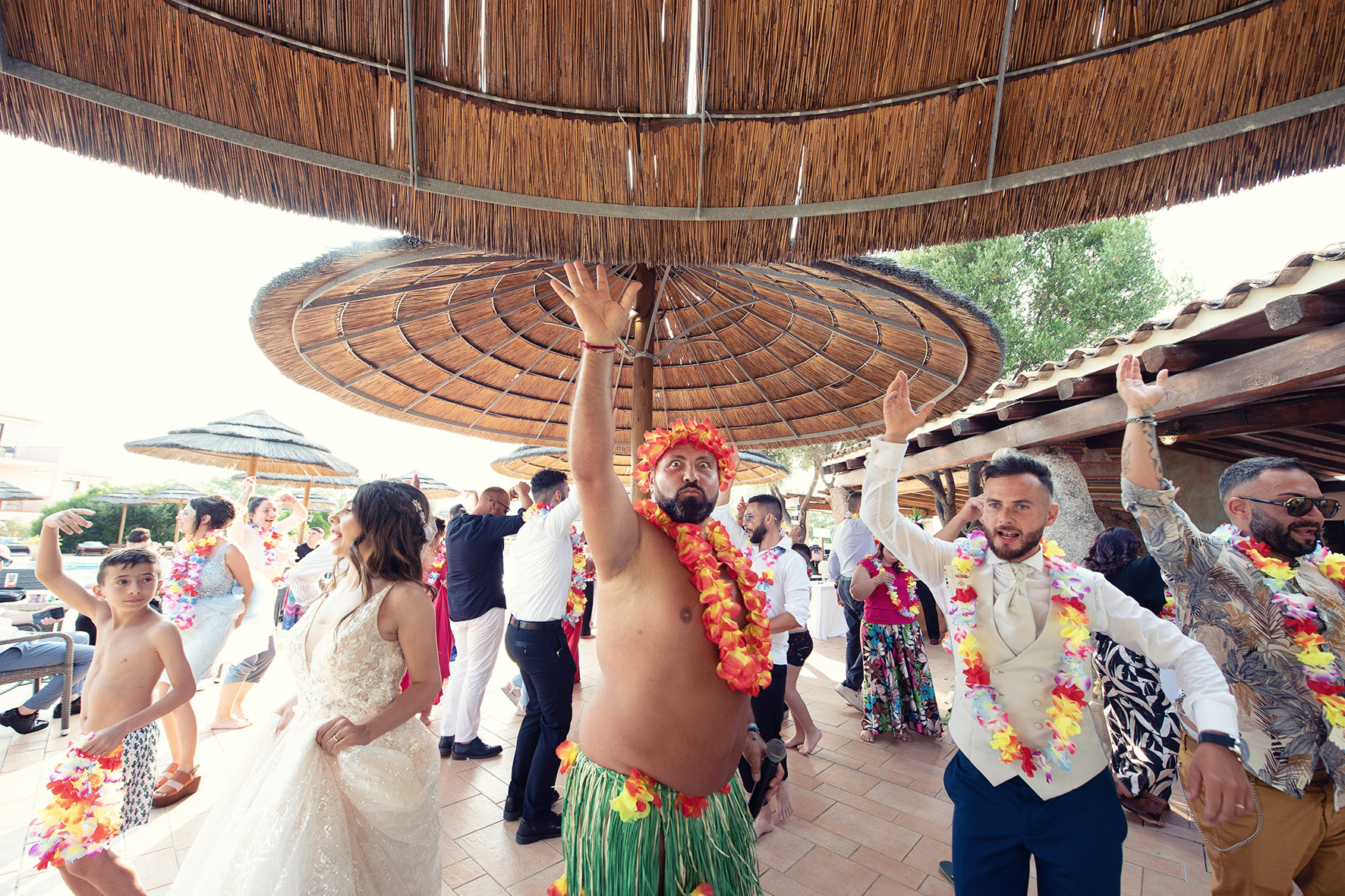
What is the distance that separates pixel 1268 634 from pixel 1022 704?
1051 mm

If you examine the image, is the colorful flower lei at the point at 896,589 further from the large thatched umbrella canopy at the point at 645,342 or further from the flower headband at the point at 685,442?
the flower headband at the point at 685,442

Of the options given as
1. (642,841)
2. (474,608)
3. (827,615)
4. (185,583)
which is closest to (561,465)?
(474,608)

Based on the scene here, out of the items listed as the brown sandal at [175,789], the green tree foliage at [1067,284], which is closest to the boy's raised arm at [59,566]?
the brown sandal at [175,789]

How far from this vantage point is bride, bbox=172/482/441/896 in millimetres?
1850

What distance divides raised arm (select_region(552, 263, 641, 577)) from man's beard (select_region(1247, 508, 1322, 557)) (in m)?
2.65

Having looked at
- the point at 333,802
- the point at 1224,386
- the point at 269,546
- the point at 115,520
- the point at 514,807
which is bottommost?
the point at 115,520

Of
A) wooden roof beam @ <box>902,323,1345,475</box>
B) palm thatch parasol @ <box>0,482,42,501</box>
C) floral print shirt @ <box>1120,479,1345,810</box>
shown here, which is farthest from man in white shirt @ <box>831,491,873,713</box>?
palm thatch parasol @ <box>0,482,42,501</box>

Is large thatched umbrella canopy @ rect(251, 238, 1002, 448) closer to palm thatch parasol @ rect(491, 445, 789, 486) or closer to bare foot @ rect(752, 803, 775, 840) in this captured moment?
bare foot @ rect(752, 803, 775, 840)

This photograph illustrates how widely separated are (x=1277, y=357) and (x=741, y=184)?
353 centimetres

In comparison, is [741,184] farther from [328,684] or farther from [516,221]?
[328,684]

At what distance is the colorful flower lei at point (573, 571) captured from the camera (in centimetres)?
424

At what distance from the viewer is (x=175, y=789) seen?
12.1 feet

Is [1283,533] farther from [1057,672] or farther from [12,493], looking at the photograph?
[12,493]

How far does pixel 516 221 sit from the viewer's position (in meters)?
1.89
